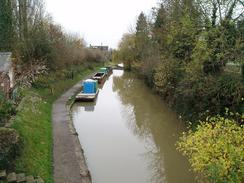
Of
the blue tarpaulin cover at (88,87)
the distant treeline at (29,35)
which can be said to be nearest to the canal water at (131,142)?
the blue tarpaulin cover at (88,87)

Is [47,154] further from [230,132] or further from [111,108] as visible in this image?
[111,108]

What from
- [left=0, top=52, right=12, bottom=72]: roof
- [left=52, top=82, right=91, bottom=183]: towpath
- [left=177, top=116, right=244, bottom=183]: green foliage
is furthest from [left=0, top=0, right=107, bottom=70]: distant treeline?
[left=177, top=116, right=244, bottom=183]: green foliage

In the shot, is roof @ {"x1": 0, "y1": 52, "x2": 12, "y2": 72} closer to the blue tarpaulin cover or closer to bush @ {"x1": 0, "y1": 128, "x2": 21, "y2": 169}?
bush @ {"x1": 0, "y1": 128, "x2": 21, "y2": 169}

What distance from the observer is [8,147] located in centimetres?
824

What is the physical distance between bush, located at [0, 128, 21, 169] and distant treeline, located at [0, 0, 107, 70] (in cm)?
1360

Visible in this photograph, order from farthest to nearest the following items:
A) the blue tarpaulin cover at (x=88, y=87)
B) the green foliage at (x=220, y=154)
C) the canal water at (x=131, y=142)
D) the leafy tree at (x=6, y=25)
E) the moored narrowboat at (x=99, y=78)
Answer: the moored narrowboat at (x=99, y=78)
the leafy tree at (x=6, y=25)
the blue tarpaulin cover at (x=88, y=87)
the canal water at (x=131, y=142)
the green foliage at (x=220, y=154)

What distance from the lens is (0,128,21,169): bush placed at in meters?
7.89

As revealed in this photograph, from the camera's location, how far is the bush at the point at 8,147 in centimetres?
789

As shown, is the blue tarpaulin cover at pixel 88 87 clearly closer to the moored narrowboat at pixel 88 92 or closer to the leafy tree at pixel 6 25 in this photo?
the moored narrowboat at pixel 88 92

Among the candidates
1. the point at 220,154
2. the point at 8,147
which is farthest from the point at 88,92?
the point at 220,154

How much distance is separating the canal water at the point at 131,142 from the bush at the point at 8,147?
272 centimetres

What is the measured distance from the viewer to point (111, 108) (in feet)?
71.5

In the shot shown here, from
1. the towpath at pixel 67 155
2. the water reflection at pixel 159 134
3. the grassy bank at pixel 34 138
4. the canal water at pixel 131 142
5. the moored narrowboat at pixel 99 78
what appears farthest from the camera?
the moored narrowboat at pixel 99 78

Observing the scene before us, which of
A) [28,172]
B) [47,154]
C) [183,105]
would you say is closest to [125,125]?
[183,105]
